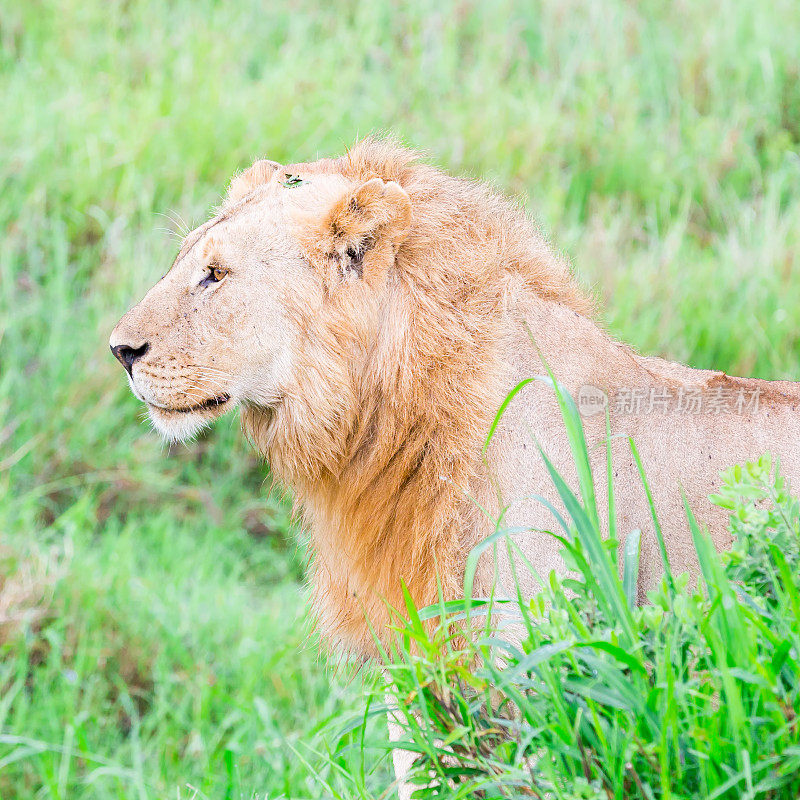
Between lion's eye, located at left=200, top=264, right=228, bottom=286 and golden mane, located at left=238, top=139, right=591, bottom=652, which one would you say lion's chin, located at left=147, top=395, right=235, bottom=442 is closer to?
golden mane, located at left=238, top=139, right=591, bottom=652

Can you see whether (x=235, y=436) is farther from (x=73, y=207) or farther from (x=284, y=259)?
Result: (x=284, y=259)

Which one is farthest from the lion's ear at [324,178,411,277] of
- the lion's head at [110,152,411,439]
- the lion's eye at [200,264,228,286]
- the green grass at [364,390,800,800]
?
the green grass at [364,390,800,800]

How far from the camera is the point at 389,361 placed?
251 cm

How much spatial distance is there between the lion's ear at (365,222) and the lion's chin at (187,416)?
0.43 metres

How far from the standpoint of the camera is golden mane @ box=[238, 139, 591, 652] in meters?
2.44

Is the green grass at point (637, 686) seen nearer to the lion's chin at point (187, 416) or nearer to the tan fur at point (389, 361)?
the tan fur at point (389, 361)

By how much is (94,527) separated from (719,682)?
3551mm

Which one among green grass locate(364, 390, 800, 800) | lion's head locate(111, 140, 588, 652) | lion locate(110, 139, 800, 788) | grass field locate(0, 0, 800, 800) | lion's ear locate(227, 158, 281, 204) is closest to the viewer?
green grass locate(364, 390, 800, 800)

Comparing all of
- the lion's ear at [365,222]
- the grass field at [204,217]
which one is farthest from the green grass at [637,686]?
the grass field at [204,217]

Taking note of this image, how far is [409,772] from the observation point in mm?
1766

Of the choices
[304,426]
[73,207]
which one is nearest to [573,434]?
[304,426]

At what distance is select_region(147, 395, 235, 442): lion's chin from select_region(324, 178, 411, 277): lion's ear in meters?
0.43

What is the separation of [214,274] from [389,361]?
1.53 ft

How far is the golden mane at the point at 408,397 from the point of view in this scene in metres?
2.44
